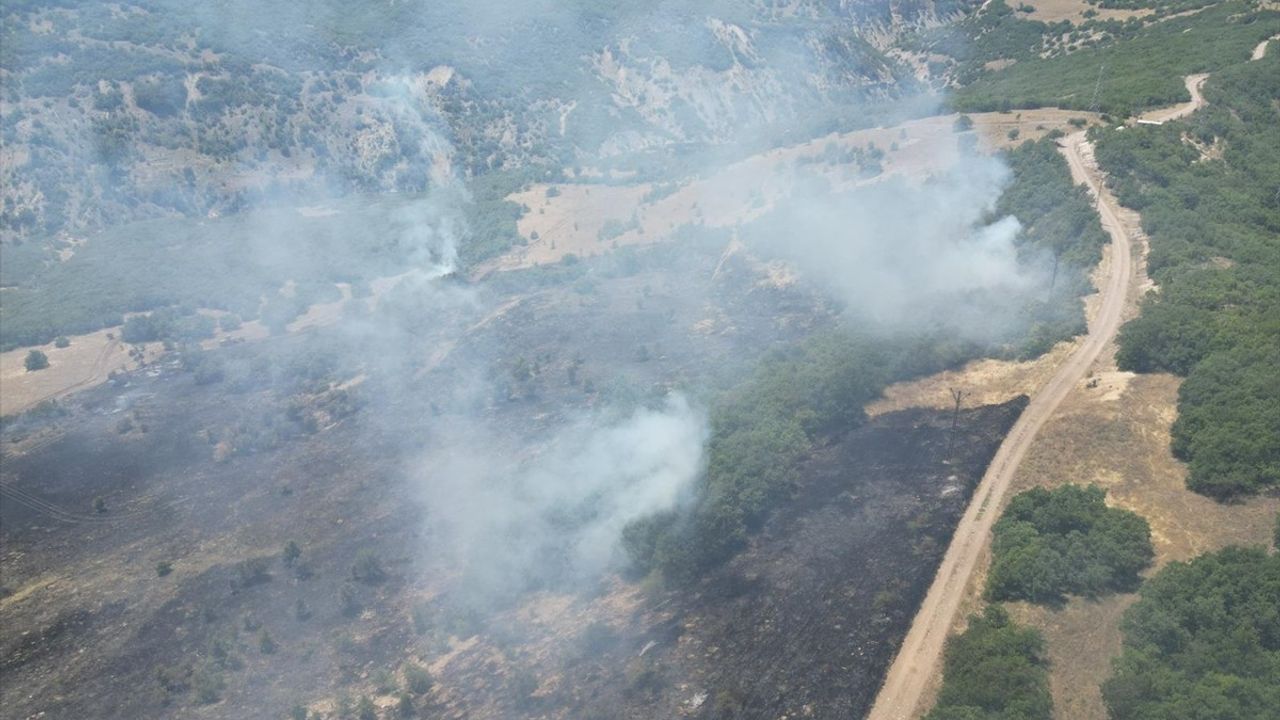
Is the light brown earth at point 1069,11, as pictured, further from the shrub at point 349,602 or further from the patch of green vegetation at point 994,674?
the shrub at point 349,602

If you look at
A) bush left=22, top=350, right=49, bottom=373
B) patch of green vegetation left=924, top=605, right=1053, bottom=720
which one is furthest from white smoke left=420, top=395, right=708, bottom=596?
bush left=22, top=350, right=49, bottom=373

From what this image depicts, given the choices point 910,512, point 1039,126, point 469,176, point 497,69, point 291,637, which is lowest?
point 910,512

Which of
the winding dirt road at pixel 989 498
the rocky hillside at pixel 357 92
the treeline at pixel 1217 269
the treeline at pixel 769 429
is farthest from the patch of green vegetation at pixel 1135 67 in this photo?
the treeline at pixel 769 429

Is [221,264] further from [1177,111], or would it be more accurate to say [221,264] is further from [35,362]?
[1177,111]

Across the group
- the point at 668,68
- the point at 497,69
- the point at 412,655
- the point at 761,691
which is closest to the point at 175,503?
the point at 412,655

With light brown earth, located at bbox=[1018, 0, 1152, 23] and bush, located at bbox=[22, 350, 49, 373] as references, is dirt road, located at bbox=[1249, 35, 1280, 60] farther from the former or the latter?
bush, located at bbox=[22, 350, 49, 373]

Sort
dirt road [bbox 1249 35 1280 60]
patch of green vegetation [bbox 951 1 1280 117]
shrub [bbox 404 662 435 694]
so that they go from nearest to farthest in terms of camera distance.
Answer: shrub [bbox 404 662 435 694], patch of green vegetation [bbox 951 1 1280 117], dirt road [bbox 1249 35 1280 60]

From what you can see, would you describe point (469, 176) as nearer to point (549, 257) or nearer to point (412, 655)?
point (549, 257)
